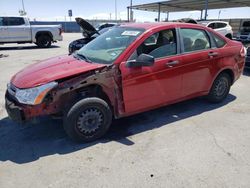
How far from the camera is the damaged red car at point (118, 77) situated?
127 inches

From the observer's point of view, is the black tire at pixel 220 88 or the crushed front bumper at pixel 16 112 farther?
the black tire at pixel 220 88

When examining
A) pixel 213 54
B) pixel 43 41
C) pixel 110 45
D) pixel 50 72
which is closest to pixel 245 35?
pixel 213 54

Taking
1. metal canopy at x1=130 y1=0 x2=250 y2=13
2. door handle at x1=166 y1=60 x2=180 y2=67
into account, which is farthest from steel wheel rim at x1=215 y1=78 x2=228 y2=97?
metal canopy at x1=130 y1=0 x2=250 y2=13

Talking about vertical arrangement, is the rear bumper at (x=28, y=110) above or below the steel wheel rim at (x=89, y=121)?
above

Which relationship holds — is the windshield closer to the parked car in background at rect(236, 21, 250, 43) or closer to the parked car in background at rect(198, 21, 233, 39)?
the parked car in background at rect(198, 21, 233, 39)

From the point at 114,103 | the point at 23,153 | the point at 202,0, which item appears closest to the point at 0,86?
the point at 23,153

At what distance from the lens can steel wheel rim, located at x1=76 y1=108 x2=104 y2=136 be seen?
11.3 feet

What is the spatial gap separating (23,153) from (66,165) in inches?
28.5

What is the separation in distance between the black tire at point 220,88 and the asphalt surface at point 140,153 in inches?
18.6

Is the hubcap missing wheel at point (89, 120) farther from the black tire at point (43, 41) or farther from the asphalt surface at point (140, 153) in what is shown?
the black tire at point (43, 41)

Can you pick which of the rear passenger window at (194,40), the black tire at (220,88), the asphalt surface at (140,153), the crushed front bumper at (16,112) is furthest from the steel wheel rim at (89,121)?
the black tire at (220,88)

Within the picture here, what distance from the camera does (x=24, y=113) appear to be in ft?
10.4

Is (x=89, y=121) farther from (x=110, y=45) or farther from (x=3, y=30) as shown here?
(x=3, y=30)

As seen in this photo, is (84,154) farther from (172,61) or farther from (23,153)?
(172,61)
